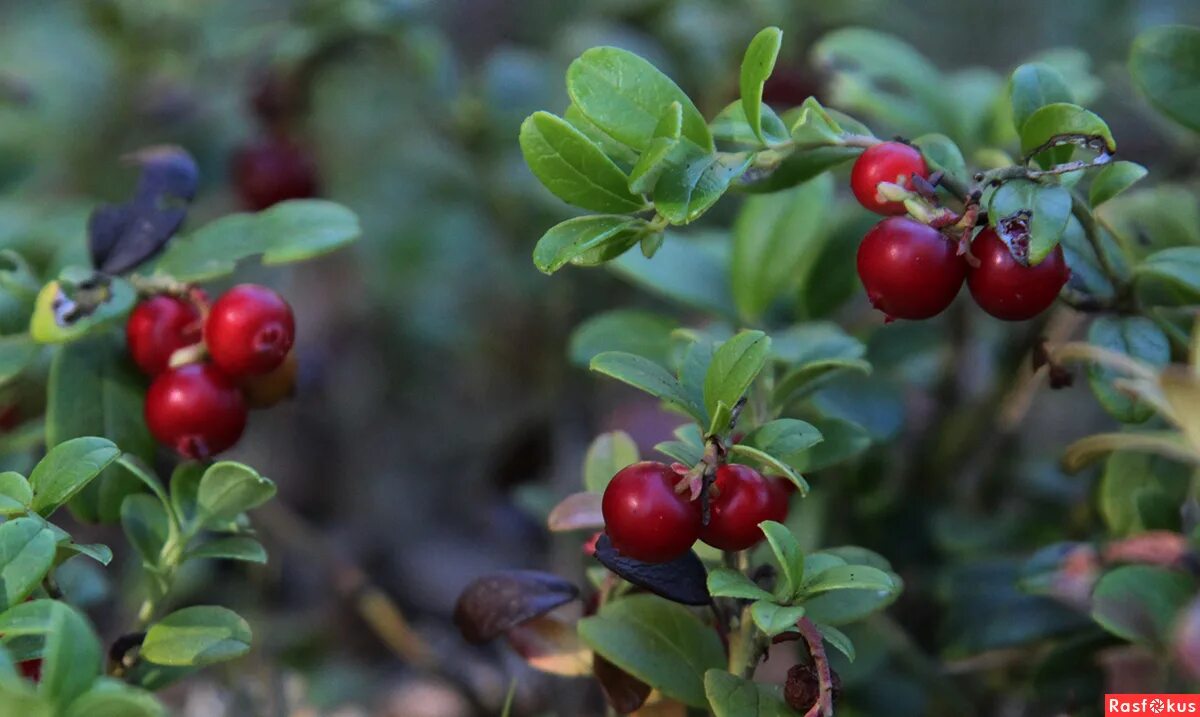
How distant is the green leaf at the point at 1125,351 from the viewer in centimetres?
103

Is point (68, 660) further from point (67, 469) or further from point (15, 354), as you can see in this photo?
point (15, 354)

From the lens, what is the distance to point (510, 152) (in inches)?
89.6

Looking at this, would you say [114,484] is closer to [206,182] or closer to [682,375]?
[682,375]

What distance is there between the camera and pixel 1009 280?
95cm

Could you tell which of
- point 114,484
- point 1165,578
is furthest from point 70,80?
point 1165,578

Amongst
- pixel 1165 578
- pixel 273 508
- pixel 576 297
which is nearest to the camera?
pixel 1165 578

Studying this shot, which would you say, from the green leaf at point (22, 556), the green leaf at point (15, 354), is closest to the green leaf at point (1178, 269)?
the green leaf at point (22, 556)

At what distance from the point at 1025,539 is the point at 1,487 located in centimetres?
130

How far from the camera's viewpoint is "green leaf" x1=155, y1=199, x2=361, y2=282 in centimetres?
121

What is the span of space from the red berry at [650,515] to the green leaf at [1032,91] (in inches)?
18.5

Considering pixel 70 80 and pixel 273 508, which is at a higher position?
pixel 70 80

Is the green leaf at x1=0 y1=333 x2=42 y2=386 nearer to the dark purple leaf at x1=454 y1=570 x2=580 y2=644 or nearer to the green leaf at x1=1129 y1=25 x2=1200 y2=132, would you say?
the dark purple leaf at x1=454 y1=570 x2=580 y2=644

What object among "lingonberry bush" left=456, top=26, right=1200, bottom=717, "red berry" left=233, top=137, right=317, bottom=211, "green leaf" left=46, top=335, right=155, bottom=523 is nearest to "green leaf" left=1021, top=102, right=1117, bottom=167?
"lingonberry bush" left=456, top=26, right=1200, bottom=717

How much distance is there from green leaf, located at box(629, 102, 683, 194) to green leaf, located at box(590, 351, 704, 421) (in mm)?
151
